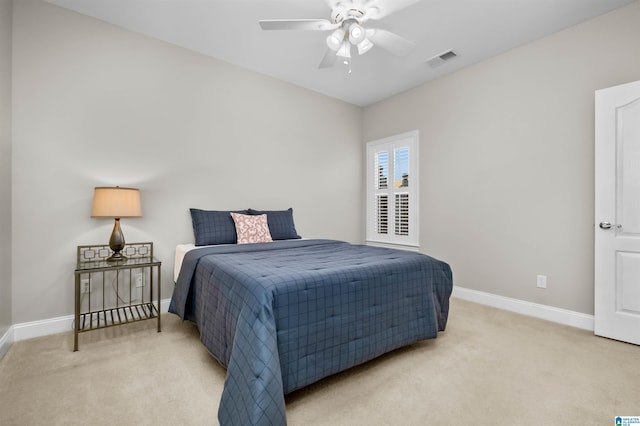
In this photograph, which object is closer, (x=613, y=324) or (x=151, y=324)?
(x=613, y=324)

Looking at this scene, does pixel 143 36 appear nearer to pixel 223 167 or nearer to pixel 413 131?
pixel 223 167

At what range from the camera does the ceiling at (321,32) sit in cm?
247

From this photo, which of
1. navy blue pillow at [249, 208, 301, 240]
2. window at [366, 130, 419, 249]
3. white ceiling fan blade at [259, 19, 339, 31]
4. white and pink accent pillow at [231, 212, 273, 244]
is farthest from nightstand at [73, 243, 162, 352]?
window at [366, 130, 419, 249]

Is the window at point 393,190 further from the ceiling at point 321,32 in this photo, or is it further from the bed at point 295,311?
the bed at point 295,311

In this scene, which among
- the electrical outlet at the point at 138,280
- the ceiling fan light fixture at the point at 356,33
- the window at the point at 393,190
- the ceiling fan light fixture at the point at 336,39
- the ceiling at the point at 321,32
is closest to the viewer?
the ceiling fan light fixture at the point at 356,33

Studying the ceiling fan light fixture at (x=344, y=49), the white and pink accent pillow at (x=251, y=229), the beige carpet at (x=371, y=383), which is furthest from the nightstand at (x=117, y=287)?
the ceiling fan light fixture at (x=344, y=49)

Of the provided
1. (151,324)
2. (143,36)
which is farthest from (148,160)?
(151,324)

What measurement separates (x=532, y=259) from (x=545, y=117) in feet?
4.65

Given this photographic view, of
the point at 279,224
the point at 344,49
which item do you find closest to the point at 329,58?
the point at 344,49

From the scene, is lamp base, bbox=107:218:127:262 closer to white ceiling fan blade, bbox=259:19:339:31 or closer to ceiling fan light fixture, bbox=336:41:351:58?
white ceiling fan blade, bbox=259:19:339:31

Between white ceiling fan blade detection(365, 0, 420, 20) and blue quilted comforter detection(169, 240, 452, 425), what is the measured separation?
1875 millimetres

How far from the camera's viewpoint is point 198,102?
326 cm

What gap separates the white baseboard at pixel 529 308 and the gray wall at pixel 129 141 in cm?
222

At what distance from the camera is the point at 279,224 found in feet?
11.5
